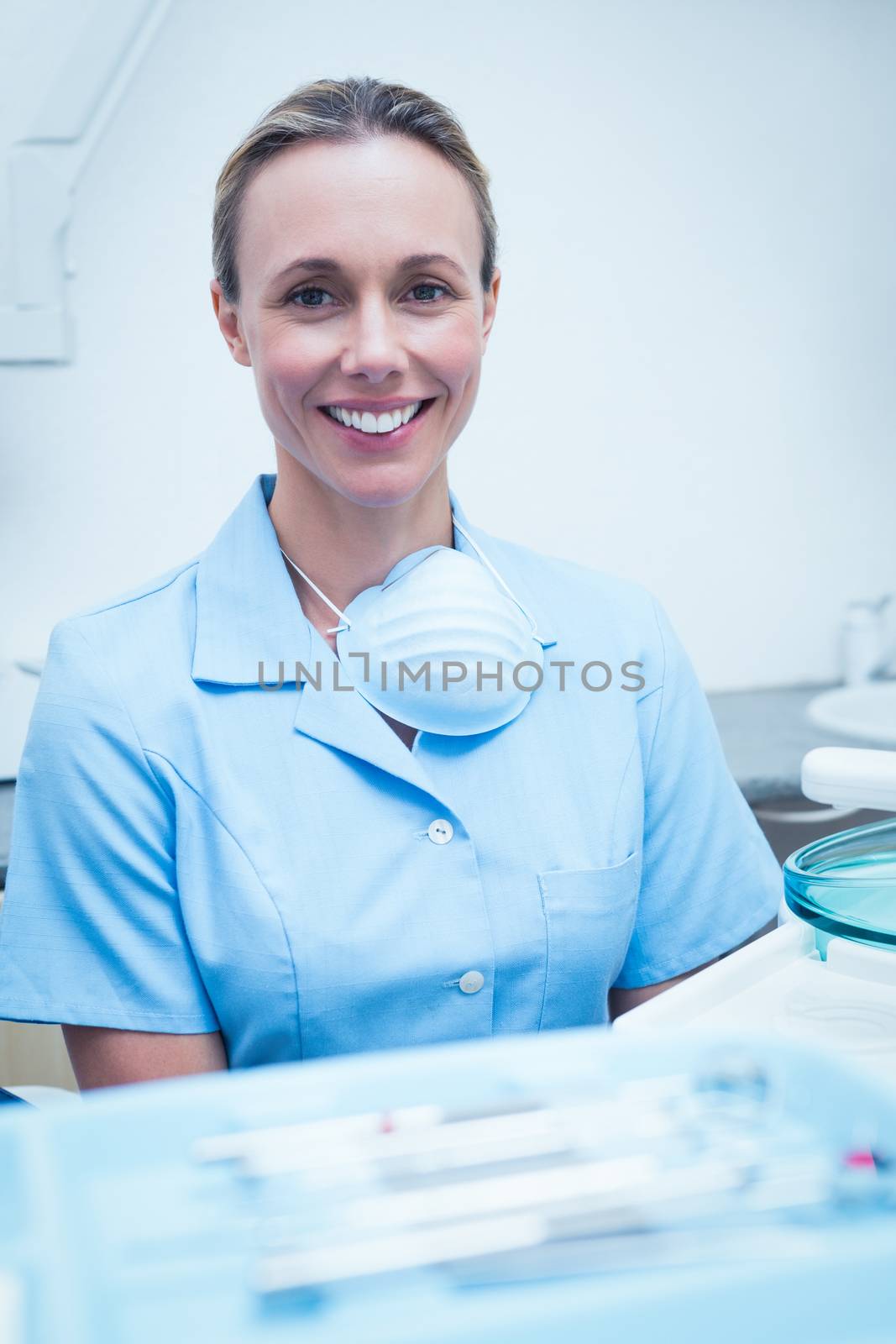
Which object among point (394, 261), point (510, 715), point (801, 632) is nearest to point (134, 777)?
point (510, 715)

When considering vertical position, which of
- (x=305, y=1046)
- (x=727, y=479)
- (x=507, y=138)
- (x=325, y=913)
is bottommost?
(x=305, y=1046)

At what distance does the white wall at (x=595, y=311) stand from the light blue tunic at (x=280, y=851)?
897 millimetres

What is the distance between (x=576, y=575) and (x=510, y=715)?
0.23m

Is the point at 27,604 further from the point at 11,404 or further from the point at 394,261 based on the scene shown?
the point at 394,261

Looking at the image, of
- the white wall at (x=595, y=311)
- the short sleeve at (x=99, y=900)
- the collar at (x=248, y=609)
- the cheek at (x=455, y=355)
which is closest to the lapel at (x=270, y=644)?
the collar at (x=248, y=609)

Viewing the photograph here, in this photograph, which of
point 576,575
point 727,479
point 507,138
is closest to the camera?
point 576,575

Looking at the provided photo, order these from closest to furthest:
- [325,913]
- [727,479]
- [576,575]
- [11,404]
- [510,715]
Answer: [325,913], [510,715], [576,575], [11,404], [727,479]

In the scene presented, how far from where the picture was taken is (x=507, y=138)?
210cm

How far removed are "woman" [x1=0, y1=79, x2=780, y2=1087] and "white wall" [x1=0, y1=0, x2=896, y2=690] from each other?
2.72ft

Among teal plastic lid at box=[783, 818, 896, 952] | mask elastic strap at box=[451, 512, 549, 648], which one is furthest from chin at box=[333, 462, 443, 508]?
teal plastic lid at box=[783, 818, 896, 952]

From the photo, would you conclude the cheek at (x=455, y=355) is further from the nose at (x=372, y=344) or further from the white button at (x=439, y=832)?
the white button at (x=439, y=832)

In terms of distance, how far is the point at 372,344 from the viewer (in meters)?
1.05

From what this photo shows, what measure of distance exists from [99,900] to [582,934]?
1.30 ft

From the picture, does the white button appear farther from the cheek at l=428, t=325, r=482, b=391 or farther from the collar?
the cheek at l=428, t=325, r=482, b=391
